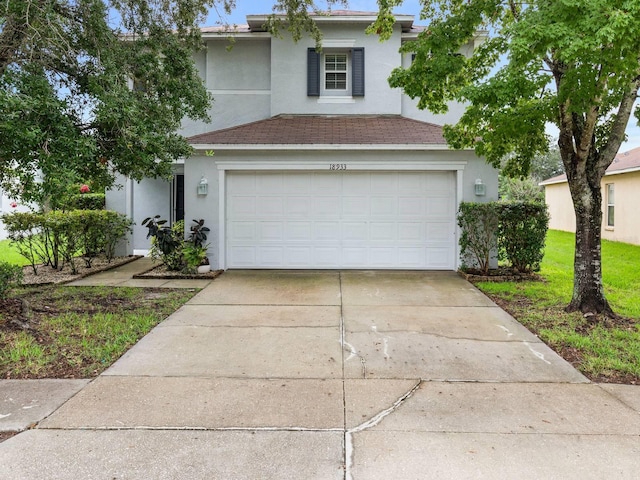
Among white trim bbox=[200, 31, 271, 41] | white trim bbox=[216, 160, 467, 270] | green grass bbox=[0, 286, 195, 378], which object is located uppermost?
white trim bbox=[200, 31, 271, 41]

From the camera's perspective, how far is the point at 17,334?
5.34 metres

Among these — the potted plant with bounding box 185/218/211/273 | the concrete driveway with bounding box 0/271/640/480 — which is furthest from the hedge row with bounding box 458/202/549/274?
the potted plant with bounding box 185/218/211/273

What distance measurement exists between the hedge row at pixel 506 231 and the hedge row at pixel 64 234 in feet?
28.4

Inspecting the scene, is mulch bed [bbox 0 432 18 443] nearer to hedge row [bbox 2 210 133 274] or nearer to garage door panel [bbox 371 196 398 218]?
hedge row [bbox 2 210 133 274]

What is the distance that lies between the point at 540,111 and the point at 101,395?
235 inches

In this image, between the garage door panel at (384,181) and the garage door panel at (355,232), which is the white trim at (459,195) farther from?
the garage door panel at (355,232)

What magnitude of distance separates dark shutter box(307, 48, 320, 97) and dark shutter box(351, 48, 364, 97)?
0.99 metres

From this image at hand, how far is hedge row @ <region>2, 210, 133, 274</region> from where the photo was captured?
949 centimetres

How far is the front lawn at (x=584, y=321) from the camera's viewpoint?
461 cm

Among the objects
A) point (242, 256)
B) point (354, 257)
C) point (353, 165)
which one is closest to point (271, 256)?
point (242, 256)

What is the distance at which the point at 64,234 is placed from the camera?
32.3 feet

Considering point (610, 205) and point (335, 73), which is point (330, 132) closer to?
point (335, 73)

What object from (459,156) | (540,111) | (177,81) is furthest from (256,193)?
(540,111)

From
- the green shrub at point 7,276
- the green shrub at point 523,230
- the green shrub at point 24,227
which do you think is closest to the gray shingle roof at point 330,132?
the green shrub at point 523,230
